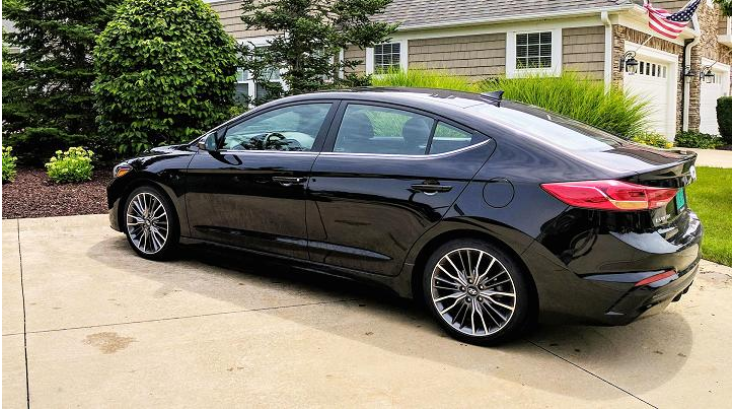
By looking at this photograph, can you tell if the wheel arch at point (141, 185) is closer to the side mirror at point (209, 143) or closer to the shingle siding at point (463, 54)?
the side mirror at point (209, 143)

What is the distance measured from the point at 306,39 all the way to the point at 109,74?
3.11 metres

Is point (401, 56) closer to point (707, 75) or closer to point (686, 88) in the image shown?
point (686, 88)

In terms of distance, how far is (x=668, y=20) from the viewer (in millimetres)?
14906

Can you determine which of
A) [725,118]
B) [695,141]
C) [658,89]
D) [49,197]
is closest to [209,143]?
[49,197]

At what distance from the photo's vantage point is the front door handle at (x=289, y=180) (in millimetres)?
4906

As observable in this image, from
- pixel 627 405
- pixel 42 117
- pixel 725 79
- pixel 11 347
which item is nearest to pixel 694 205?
pixel 627 405

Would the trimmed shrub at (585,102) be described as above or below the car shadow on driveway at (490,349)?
above

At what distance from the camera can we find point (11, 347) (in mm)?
4109

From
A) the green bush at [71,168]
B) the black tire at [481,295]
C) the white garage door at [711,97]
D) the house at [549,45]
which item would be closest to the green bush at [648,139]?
the house at [549,45]

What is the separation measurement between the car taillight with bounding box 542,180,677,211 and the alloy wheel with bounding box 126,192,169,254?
3.44 meters

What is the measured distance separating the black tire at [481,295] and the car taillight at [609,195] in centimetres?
50

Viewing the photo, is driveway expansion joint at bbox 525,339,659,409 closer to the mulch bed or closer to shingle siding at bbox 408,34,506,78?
the mulch bed

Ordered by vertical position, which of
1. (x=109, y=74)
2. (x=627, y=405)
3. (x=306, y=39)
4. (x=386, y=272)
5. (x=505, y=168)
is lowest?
(x=627, y=405)

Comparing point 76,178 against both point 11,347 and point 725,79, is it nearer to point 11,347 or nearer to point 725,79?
point 11,347
